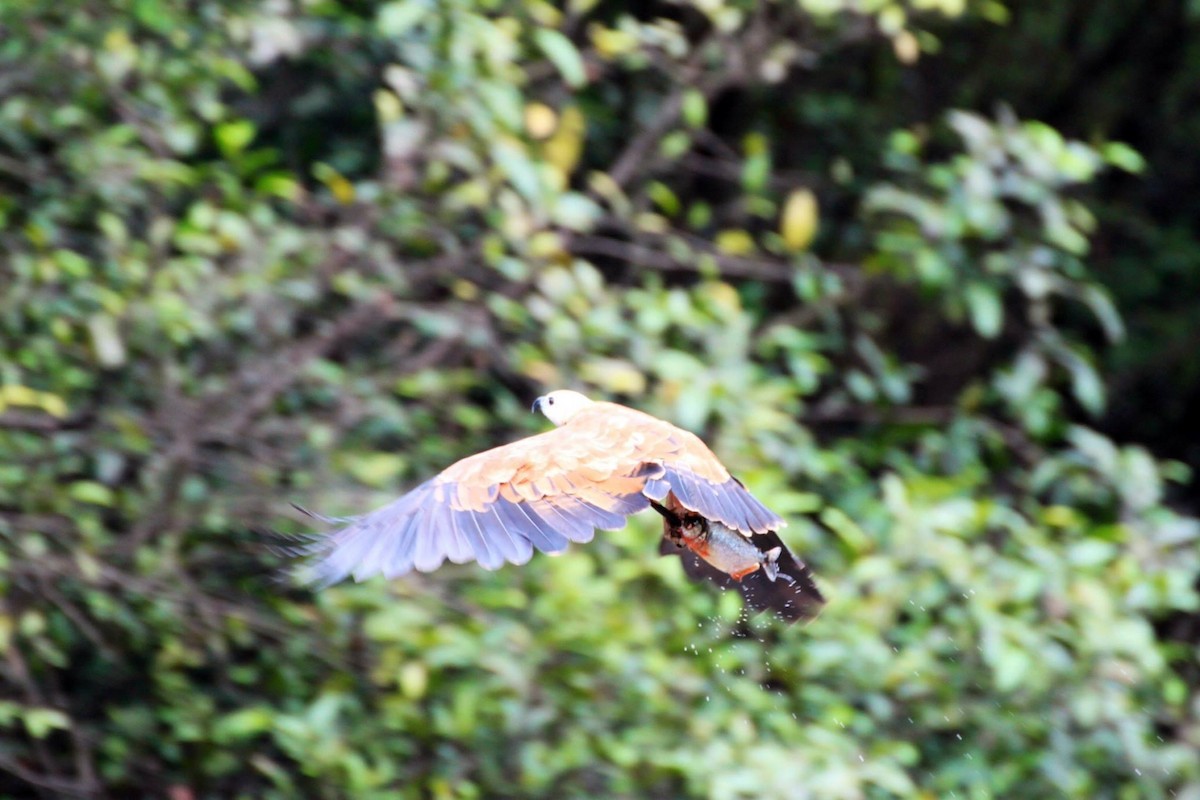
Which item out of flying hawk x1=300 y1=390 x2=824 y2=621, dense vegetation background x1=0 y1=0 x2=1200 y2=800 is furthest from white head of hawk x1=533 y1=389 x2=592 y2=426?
dense vegetation background x1=0 y1=0 x2=1200 y2=800

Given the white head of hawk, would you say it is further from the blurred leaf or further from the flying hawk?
the blurred leaf

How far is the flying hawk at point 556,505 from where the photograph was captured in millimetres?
2750

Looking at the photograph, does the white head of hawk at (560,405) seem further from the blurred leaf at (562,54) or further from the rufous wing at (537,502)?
the blurred leaf at (562,54)

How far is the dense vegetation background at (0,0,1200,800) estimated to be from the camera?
Result: 446cm

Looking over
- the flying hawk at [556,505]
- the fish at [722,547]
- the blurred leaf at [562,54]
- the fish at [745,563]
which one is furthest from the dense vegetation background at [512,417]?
the flying hawk at [556,505]

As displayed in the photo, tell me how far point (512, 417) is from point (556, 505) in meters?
2.13

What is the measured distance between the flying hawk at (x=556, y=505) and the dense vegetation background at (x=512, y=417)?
52.2 inches

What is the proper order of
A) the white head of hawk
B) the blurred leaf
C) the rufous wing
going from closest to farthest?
the rufous wing
the white head of hawk
the blurred leaf

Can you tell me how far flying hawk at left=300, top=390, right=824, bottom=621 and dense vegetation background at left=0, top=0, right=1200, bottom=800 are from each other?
1326 millimetres

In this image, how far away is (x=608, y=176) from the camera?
577 centimetres

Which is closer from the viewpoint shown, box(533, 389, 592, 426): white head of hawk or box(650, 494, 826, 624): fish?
box(650, 494, 826, 624): fish

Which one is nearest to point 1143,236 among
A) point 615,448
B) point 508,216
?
point 508,216

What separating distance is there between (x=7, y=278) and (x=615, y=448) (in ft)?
8.03

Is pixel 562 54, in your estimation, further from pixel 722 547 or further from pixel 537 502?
pixel 537 502
